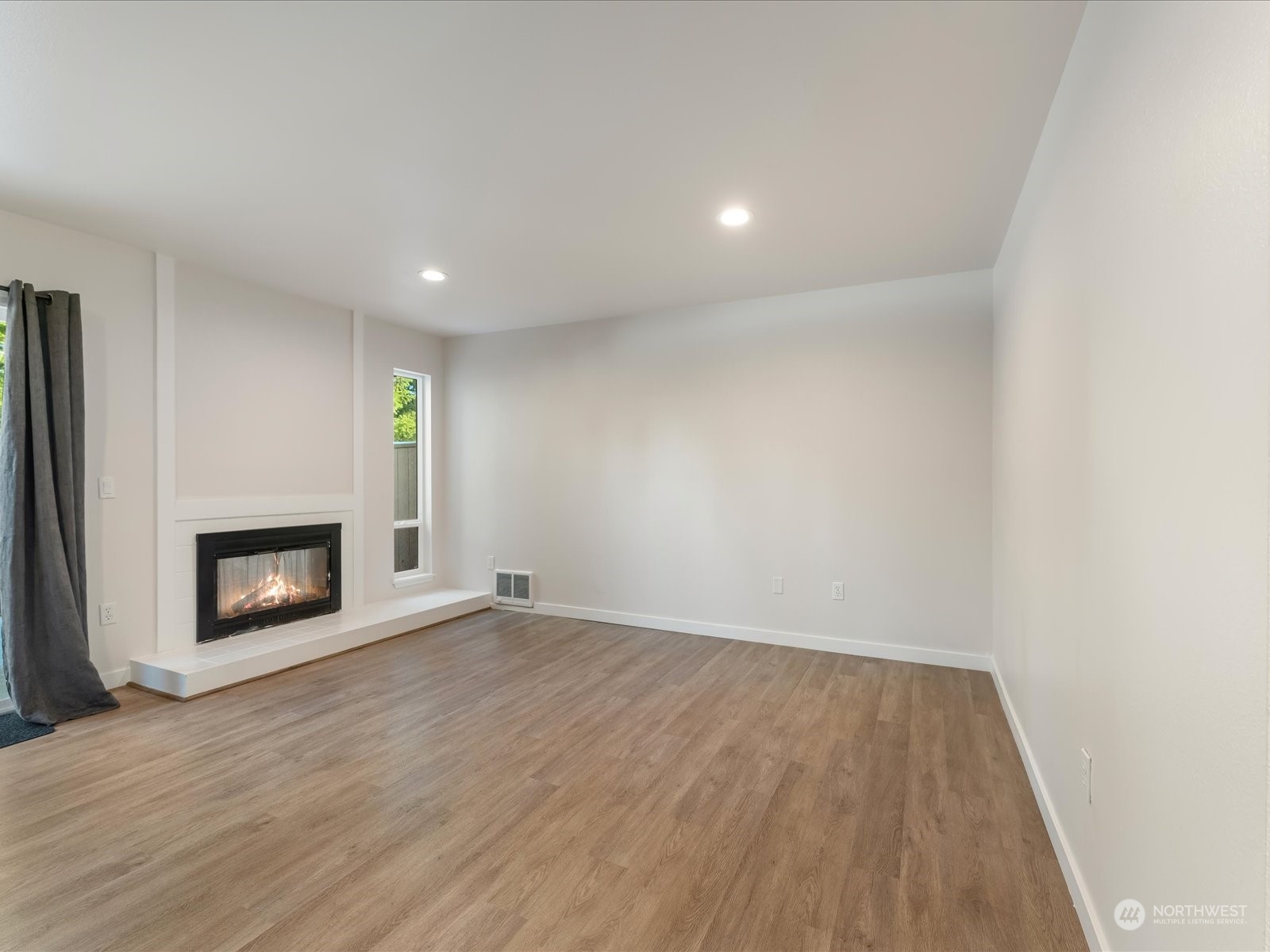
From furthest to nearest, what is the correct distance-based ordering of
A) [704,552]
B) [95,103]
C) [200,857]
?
[704,552]
[95,103]
[200,857]

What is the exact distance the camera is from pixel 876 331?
4.13 m

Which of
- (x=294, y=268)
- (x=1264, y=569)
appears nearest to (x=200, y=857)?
(x=1264, y=569)

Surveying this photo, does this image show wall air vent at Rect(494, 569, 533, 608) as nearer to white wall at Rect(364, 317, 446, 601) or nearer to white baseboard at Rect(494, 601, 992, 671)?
white baseboard at Rect(494, 601, 992, 671)

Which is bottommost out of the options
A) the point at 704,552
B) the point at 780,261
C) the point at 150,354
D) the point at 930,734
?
the point at 930,734

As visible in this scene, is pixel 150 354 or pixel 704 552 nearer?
pixel 150 354

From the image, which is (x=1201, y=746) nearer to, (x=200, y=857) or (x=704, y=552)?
(x=200, y=857)

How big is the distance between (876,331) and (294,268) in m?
3.88

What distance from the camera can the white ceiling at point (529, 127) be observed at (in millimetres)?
1764

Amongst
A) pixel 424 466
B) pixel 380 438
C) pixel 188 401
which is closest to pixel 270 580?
pixel 188 401

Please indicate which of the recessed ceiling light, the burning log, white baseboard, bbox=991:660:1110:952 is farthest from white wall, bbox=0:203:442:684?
white baseboard, bbox=991:660:1110:952

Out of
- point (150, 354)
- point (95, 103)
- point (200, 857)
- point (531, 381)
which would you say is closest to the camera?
point (200, 857)

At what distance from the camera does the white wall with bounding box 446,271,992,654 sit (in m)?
3.95

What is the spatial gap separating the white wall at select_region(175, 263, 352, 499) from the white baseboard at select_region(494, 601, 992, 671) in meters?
2.17

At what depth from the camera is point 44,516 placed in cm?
303
